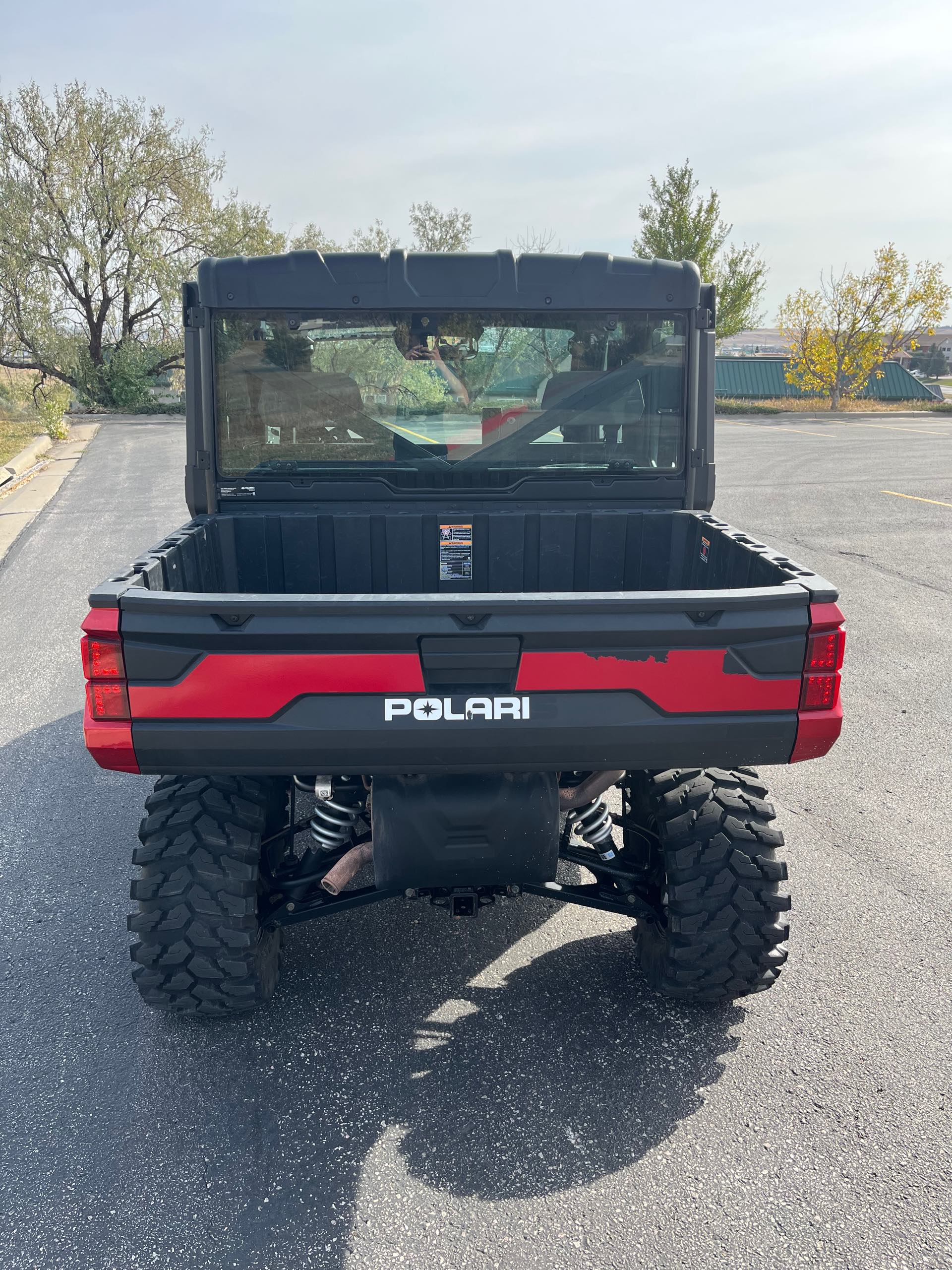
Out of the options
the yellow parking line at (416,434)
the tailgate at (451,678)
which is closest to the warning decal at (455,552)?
the yellow parking line at (416,434)

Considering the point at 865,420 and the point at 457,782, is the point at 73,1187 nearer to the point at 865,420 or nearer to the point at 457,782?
the point at 457,782

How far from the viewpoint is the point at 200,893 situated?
274 centimetres

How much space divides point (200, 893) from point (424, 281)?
2.34 m

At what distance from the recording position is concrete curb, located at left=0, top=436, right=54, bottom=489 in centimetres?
1491

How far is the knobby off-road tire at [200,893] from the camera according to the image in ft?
9.00

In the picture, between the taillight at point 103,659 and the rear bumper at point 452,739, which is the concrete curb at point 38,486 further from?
the rear bumper at point 452,739

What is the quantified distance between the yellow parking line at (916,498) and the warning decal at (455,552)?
1084 centimetres

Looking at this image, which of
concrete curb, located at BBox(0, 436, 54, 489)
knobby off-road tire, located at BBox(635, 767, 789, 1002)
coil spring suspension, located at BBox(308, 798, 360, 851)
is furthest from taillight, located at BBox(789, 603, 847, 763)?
concrete curb, located at BBox(0, 436, 54, 489)

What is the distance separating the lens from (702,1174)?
A: 2436 millimetres

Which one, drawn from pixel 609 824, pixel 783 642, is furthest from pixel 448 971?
pixel 783 642

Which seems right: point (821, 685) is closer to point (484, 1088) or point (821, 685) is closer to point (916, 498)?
point (484, 1088)

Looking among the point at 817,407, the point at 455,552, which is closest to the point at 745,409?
the point at 817,407

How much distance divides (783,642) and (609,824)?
0.95 meters

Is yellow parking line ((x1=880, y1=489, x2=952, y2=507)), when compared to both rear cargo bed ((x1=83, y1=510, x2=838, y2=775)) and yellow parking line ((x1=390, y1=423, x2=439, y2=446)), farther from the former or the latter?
rear cargo bed ((x1=83, y1=510, x2=838, y2=775))
